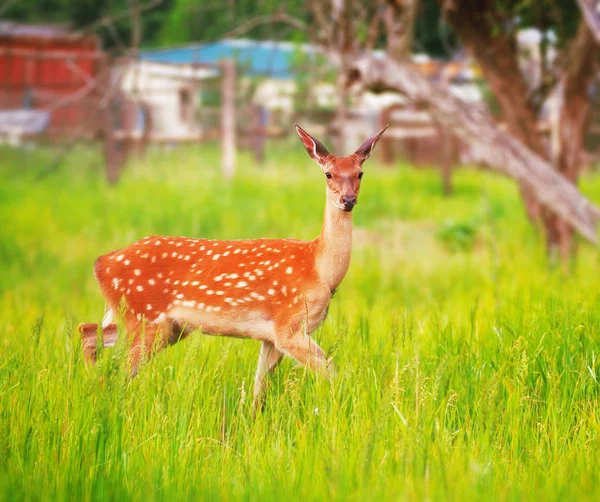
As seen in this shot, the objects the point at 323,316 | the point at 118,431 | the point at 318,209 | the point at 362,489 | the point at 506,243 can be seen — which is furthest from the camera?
the point at 318,209

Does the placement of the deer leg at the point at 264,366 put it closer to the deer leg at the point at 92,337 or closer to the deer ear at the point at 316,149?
the deer leg at the point at 92,337

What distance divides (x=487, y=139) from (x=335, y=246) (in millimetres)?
4134

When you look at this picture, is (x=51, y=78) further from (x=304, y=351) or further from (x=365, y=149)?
(x=304, y=351)

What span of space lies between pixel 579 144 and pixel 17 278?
16.9ft

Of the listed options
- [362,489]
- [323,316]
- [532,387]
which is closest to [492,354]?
[532,387]

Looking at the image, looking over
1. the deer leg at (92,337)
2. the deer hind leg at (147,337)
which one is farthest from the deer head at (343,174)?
the deer leg at (92,337)

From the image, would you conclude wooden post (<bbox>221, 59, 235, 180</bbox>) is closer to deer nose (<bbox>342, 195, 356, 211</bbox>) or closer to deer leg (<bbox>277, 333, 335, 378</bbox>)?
deer leg (<bbox>277, 333, 335, 378</bbox>)

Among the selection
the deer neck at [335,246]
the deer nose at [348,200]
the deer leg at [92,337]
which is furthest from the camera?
the deer leg at [92,337]

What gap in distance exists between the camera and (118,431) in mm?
3344

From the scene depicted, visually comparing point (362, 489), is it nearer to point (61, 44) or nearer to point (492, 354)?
point (492, 354)

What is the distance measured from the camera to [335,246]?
13.4ft

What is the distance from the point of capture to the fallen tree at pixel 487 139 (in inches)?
303

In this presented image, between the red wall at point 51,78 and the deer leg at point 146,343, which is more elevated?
the deer leg at point 146,343

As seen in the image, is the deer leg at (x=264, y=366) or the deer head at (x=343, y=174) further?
the deer leg at (x=264, y=366)
